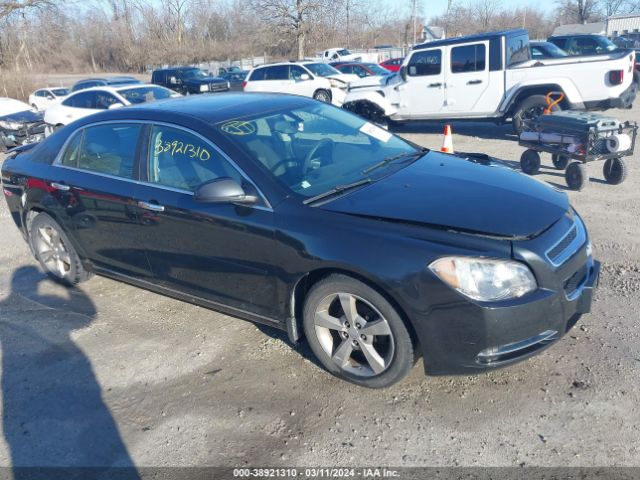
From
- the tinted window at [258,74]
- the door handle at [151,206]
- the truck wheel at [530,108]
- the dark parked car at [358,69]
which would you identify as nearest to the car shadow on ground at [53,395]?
the door handle at [151,206]

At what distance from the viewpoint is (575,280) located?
3.07m

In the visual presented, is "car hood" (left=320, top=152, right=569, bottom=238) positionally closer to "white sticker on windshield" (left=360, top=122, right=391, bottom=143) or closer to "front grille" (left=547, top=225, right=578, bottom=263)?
"front grille" (left=547, top=225, right=578, bottom=263)

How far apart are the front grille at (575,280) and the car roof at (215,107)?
7.67ft

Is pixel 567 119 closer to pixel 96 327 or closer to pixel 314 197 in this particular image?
pixel 314 197

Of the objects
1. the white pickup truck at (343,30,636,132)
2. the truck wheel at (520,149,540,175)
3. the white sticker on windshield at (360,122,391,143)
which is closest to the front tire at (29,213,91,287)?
the white sticker on windshield at (360,122,391,143)

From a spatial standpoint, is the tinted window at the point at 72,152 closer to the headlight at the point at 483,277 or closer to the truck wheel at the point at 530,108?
the headlight at the point at 483,277

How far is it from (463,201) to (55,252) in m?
3.77

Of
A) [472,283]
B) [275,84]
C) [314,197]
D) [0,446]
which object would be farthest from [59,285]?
[275,84]

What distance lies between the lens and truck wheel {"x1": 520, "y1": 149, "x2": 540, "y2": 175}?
785cm

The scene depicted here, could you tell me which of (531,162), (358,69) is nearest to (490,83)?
(531,162)

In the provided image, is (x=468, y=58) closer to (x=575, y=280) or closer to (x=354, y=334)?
(x=575, y=280)

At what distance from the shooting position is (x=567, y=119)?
7066 millimetres

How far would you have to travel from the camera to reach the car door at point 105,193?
4.04 meters

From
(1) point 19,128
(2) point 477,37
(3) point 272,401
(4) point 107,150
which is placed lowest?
(3) point 272,401
